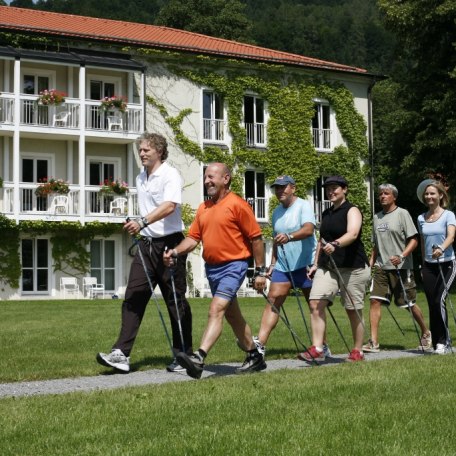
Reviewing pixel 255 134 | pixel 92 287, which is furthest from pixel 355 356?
pixel 255 134

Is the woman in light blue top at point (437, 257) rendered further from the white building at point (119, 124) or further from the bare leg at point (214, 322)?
the white building at point (119, 124)

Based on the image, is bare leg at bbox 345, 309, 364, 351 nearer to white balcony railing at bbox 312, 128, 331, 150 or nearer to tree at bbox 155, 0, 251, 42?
white balcony railing at bbox 312, 128, 331, 150

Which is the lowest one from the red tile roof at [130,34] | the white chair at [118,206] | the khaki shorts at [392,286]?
the khaki shorts at [392,286]

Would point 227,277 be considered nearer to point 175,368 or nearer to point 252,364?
point 252,364

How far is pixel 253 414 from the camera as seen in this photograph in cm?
589

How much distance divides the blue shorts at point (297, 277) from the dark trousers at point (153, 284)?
1.54 meters

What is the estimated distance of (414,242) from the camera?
38.9ft

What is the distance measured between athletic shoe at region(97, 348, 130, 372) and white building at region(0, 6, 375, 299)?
83.2 feet

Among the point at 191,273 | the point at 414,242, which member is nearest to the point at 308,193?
the point at 191,273

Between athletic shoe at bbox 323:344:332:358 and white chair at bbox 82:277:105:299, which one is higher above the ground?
white chair at bbox 82:277:105:299

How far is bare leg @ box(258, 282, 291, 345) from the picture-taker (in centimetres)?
1028

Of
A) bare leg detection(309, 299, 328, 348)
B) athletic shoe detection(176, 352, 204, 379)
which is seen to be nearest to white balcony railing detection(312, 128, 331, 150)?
bare leg detection(309, 299, 328, 348)

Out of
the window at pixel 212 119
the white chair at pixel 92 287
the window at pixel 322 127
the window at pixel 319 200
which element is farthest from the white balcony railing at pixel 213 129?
the white chair at pixel 92 287

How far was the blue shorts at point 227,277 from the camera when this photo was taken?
862 centimetres
